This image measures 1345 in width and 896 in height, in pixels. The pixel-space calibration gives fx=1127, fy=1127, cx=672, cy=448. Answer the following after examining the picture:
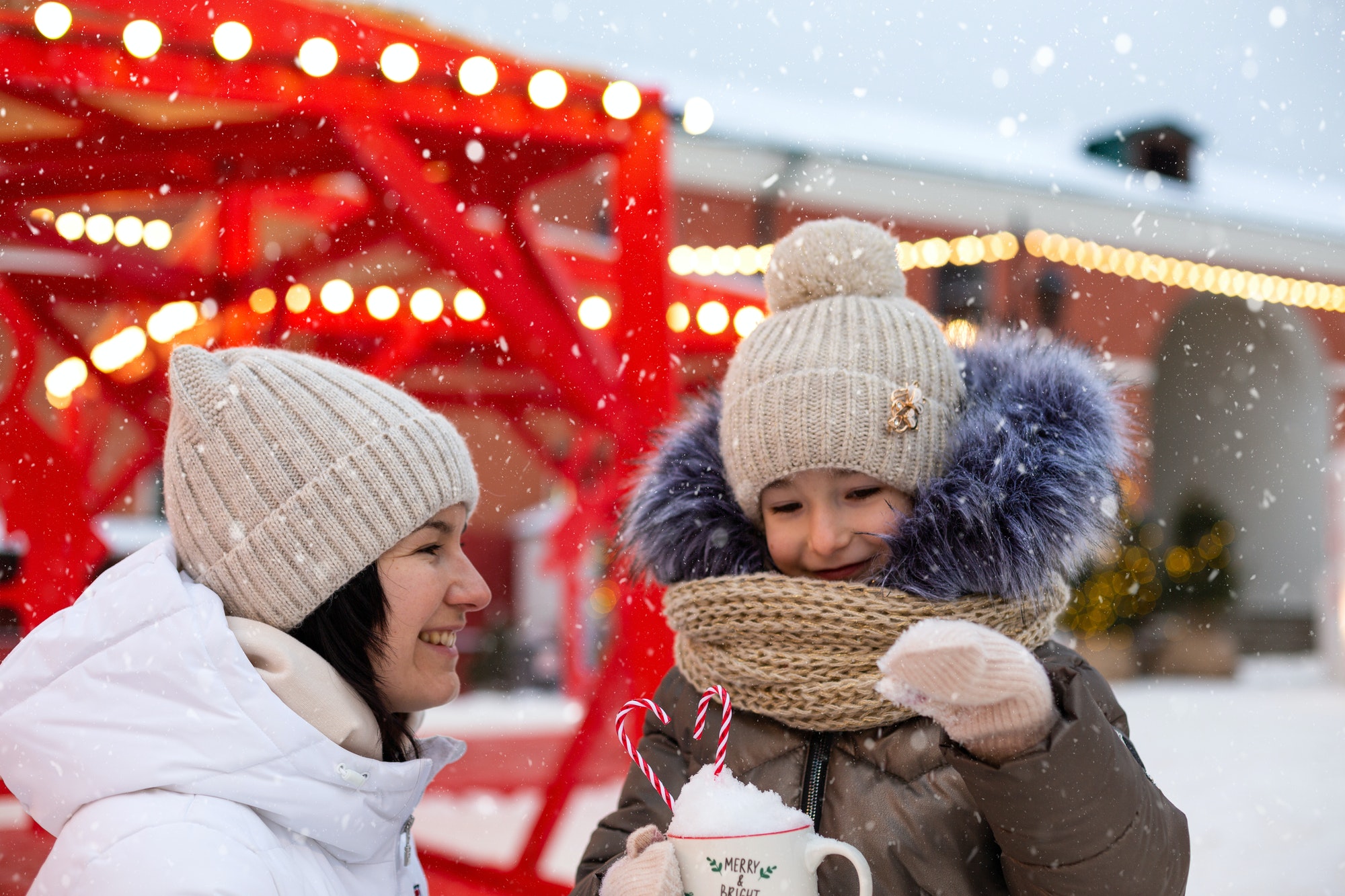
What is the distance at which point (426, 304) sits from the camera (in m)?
4.45

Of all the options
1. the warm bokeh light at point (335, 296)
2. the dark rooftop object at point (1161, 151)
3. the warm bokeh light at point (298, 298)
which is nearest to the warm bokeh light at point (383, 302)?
the warm bokeh light at point (335, 296)

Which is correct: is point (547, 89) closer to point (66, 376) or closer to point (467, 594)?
point (467, 594)

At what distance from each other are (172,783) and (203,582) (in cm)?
30

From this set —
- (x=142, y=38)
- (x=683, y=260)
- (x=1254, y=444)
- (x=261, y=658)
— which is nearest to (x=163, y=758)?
(x=261, y=658)

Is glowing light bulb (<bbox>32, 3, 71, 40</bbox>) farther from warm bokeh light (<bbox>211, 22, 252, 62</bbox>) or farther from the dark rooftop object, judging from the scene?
the dark rooftop object

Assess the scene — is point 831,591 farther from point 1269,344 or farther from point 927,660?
point 1269,344

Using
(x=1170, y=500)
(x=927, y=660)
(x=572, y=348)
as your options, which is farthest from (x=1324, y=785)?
(x=1170, y=500)

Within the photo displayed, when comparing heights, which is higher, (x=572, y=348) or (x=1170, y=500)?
(x=572, y=348)

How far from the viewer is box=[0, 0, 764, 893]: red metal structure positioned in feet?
8.02

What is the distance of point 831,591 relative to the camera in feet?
4.48

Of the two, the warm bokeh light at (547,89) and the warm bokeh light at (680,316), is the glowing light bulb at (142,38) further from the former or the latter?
the warm bokeh light at (680,316)

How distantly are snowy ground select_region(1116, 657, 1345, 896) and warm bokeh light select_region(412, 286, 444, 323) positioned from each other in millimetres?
3429

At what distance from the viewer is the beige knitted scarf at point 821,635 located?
1.33 metres

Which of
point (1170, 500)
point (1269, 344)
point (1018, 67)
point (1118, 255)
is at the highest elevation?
point (1018, 67)
